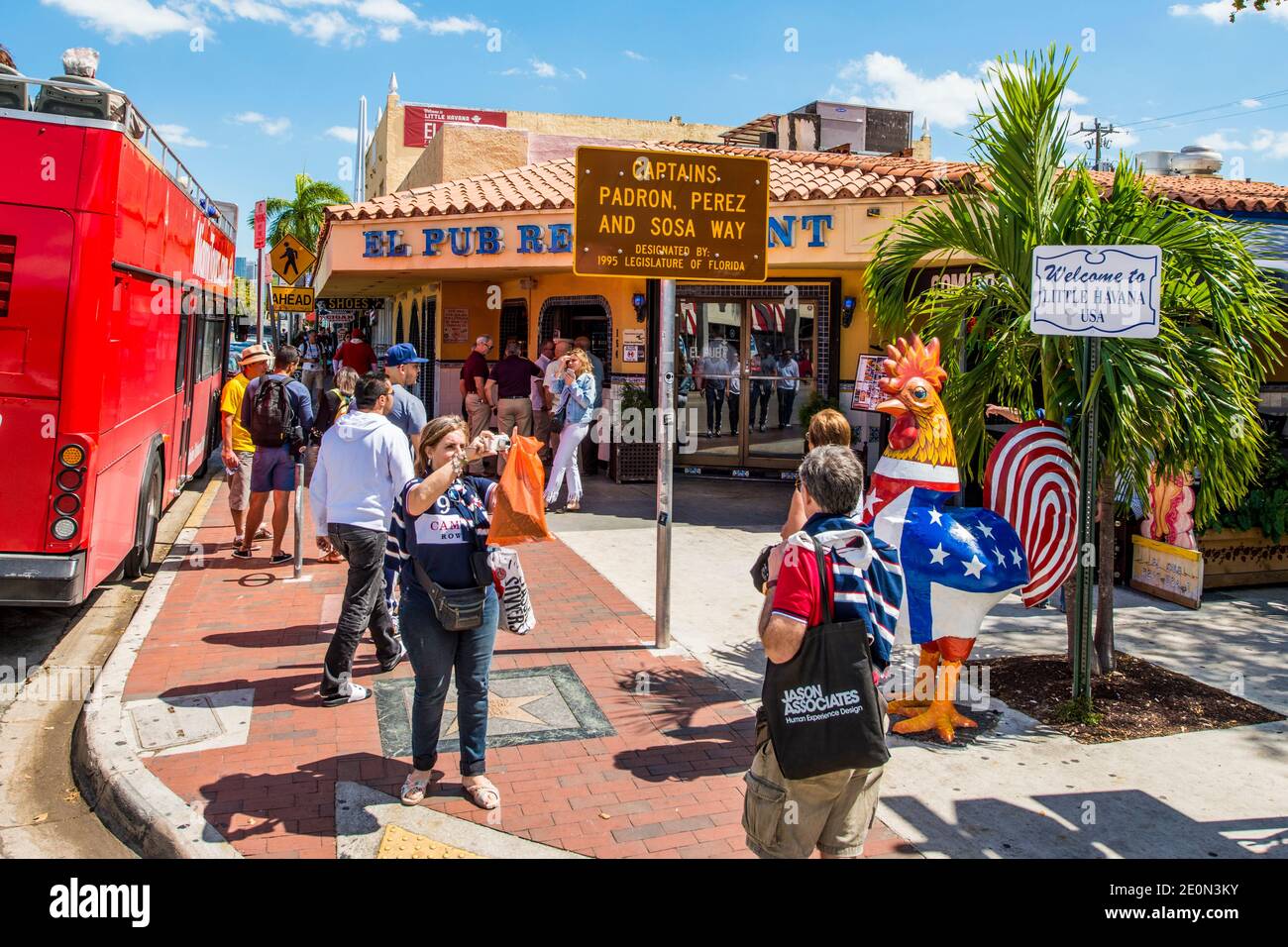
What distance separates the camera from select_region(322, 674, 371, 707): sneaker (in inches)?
228

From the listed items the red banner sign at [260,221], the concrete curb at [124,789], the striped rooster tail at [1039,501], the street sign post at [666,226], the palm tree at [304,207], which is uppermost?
the palm tree at [304,207]

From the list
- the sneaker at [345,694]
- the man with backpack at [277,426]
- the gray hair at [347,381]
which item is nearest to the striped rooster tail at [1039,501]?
the sneaker at [345,694]

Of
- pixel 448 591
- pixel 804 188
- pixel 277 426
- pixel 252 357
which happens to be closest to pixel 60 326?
pixel 277 426

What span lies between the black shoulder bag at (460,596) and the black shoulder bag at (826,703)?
1659mm

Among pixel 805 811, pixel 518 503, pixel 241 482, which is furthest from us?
pixel 241 482

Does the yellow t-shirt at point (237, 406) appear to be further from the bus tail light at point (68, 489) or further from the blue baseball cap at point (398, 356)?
the bus tail light at point (68, 489)

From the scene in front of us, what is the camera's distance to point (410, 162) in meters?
39.2

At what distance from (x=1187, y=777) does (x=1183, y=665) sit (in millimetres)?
1883

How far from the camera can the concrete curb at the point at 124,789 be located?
14.1 feet

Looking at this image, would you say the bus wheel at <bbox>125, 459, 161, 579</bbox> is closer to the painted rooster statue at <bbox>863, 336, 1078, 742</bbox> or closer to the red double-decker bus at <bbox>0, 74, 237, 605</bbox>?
the red double-decker bus at <bbox>0, 74, 237, 605</bbox>

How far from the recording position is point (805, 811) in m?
3.30

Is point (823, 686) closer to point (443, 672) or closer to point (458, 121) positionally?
point (443, 672)

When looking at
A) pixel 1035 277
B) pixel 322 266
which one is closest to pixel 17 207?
pixel 1035 277

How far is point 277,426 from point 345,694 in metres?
3.71
